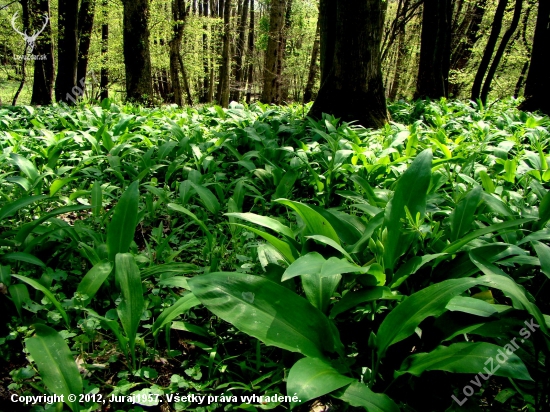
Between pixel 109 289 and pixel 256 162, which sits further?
pixel 256 162

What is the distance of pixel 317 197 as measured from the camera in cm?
244

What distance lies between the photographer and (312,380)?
92cm

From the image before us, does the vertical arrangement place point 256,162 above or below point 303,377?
above

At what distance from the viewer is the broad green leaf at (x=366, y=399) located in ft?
3.02

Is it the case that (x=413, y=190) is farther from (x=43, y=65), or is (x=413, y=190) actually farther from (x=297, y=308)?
(x=43, y=65)

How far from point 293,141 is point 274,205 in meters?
1.36

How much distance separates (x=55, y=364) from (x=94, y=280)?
0.40 meters

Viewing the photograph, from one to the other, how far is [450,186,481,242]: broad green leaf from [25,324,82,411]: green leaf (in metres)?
1.51

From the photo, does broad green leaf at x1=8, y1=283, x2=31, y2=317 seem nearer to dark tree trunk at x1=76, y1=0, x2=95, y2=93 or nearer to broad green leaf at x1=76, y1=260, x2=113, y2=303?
broad green leaf at x1=76, y1=260, x2=113, y2=303

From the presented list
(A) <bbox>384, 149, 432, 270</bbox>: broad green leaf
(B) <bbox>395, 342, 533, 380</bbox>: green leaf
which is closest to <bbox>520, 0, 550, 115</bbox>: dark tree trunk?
(A) <bbox>384, 149, 432, 270</bbox>: broad green leaf

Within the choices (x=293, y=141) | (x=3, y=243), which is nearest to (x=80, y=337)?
(x=3, y=243)

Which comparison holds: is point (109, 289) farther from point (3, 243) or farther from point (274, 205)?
point (274, 205)

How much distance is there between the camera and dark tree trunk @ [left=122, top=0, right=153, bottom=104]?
662 centimetres

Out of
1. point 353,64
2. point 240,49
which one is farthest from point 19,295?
point 240,49
